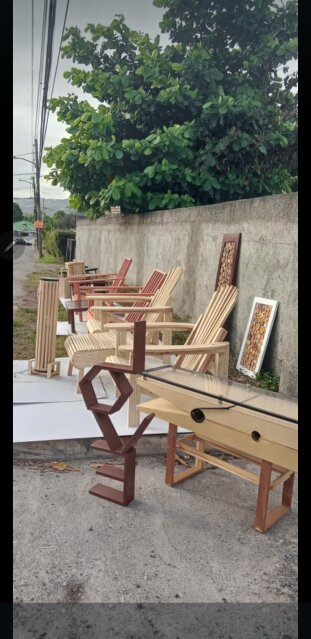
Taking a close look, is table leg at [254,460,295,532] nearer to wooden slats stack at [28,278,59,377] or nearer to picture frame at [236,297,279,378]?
picture frame at [236,297,279,378]

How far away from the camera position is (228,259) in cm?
357

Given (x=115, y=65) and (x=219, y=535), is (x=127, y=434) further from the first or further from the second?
(x=115, y=65)

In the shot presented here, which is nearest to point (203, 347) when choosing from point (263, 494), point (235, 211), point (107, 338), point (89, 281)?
point (263, 494)

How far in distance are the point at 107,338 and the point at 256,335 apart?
0.99 meters

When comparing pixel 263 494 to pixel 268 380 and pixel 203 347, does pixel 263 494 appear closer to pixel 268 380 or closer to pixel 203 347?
pixel 203 347

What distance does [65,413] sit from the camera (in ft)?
8.32

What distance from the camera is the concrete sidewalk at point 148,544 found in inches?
51.7

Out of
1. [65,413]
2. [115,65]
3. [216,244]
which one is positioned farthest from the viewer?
[115,65]

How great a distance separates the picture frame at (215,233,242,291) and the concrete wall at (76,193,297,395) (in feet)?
0.16

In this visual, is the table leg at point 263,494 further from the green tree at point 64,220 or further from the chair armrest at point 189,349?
the green tree at point 64,220

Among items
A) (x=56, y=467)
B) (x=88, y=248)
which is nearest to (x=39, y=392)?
(x=56, y=467)

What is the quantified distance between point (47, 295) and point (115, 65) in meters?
4.18

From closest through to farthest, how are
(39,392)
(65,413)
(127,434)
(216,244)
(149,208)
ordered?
1. (127,434)
2. (65,413)
3. (39,392)
4. (216,244)
5. (149,208)
